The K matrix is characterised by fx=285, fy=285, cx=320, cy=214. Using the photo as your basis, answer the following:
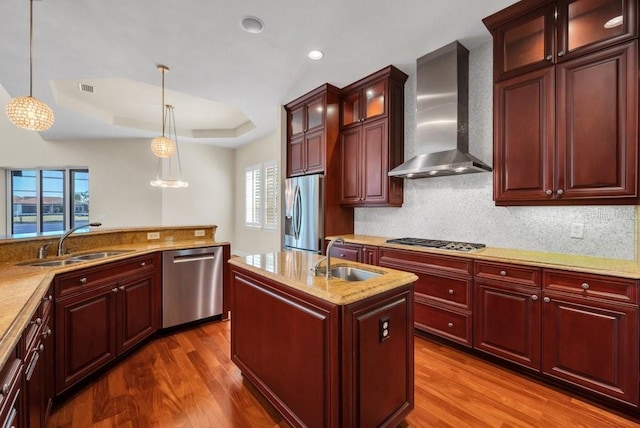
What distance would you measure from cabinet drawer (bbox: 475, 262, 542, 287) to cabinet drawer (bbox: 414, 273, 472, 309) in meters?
0.15

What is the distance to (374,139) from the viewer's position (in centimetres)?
338

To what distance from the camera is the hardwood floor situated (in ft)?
5.60

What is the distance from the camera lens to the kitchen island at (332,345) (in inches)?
51.0

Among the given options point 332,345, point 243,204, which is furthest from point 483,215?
point 243,204

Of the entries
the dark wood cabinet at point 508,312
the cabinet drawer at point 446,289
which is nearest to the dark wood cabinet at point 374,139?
the cabinet drawer at point 446,289

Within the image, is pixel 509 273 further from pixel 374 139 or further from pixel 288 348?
pixel 374 139

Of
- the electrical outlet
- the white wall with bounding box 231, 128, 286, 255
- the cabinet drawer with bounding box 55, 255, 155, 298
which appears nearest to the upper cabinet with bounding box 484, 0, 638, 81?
the electrical outlet

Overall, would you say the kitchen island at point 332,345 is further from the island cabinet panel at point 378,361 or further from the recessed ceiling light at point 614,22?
the recessed ceiling light at point 614,22

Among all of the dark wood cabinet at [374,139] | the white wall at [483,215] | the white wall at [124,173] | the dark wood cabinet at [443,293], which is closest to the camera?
the white wall at [483,215]

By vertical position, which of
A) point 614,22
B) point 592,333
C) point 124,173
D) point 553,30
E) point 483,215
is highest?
point 553,30

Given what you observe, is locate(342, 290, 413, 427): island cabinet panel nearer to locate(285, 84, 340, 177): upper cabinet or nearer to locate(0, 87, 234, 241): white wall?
locate(285, 84, 340, 177): upper cabinet

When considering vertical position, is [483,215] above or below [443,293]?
above

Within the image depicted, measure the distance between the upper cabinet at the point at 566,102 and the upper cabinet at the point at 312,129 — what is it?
1839mm

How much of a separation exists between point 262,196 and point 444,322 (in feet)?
14.8
